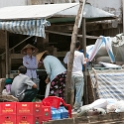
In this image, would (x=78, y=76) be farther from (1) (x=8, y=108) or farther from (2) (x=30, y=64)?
(1) (x=8, y=108)

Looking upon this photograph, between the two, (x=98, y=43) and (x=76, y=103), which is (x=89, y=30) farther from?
(x=76, y=103)

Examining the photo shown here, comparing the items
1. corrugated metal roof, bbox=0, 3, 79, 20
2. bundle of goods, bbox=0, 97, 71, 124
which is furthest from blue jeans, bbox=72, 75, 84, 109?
bundle of goods, bbox=0, 97, 71, 124

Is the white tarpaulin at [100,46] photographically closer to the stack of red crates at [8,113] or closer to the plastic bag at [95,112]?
the plastic bag at [95,112]

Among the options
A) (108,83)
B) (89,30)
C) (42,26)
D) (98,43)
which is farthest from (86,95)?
(89,30)

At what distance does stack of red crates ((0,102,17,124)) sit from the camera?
7328 mm

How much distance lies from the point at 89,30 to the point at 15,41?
123 inches

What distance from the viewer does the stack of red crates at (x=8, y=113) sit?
7.33 m

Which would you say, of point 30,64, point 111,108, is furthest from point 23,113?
point 30,64

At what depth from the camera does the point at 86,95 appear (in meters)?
11.2

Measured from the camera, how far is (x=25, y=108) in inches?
287

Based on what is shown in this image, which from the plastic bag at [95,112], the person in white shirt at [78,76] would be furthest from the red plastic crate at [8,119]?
the person in white shirt at [78,76]

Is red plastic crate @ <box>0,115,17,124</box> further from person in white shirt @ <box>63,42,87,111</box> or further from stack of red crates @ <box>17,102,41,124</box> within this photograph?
person in white shirt @ <box>63,42,87,111</box>

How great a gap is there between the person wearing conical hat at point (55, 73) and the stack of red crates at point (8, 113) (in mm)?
Answer: 3198

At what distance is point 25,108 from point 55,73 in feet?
10.8
